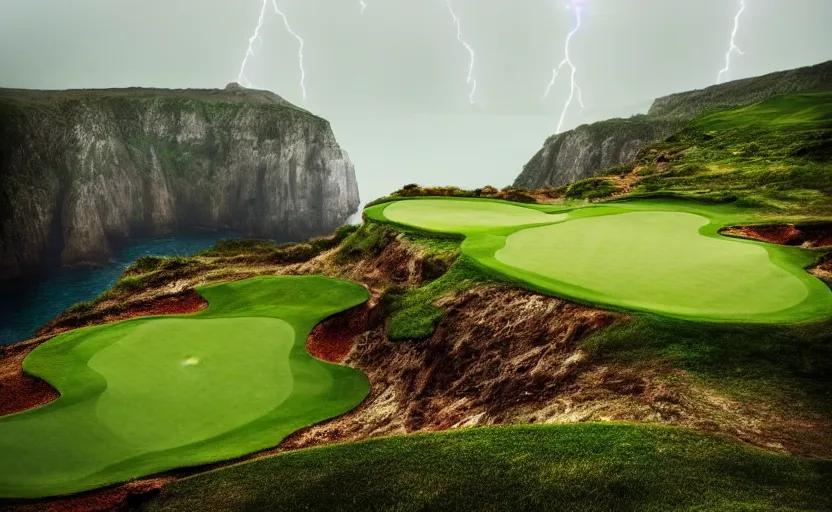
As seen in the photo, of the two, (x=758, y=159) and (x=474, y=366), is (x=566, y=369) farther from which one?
(x=758, y=159)

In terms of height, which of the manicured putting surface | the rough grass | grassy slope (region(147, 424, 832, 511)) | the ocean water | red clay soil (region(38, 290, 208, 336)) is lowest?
the ocean water

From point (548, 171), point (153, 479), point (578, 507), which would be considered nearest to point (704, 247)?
point (578, 507)

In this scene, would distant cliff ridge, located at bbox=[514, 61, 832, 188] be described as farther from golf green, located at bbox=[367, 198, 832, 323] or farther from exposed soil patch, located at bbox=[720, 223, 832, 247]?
golf green, located at bbox=[367, 198, 832, 323]

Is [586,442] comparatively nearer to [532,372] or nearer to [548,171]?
[532,372]

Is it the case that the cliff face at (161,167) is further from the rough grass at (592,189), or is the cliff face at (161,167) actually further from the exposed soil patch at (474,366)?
the exposed soil patch at (474,366)

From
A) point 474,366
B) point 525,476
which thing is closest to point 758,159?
point 474,366

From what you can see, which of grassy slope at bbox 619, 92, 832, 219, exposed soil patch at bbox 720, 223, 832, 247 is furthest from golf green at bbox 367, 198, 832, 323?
grassy slope at bbox 619, 92, 832, 219
